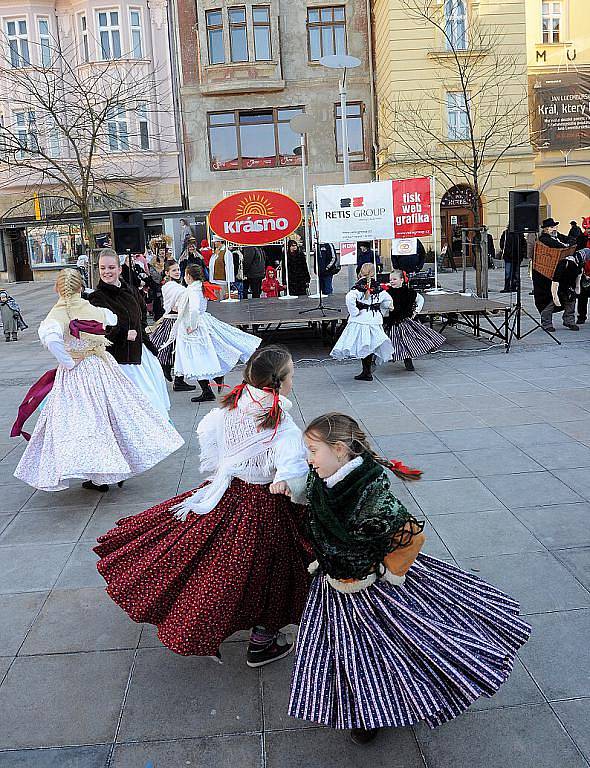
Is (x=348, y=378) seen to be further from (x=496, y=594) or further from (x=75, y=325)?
(x=496, y=594)

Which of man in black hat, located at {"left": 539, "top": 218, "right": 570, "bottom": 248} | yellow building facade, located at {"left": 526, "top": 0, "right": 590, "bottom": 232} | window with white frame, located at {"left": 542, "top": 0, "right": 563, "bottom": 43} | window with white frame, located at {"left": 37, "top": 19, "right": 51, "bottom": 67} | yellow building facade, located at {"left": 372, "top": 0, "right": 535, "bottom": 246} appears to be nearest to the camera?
man in black hat, located at {"left": 539, "top": 218, "right": 570, "bottom": 248}

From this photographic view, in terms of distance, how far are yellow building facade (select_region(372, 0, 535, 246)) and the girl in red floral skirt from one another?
2583cm

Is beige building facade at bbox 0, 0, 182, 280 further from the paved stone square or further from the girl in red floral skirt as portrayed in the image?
the girl in red floral skirt

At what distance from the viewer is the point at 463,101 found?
93.9 ft

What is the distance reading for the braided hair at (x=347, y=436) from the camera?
2816mm

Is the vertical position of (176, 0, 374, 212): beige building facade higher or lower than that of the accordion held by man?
higher

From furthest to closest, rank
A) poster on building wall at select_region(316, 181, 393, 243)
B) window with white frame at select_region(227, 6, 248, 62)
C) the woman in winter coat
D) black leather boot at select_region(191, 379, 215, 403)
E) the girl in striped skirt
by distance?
window with white frame at select_region(227, 6, 248, 62), the woman in winter coat, poster on building wall at select_region(316, 181, 393, 243), black leather boot at select_region(191, 379, 215, 403), the girl in striped skirt

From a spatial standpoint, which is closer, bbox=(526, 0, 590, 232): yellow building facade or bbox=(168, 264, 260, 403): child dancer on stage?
bbox=(168, 264, 260, 403): child dancer on stage

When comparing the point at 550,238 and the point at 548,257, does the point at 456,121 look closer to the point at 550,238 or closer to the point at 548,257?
the point at 550,238

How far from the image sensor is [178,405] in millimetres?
9477

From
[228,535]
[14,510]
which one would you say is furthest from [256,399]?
[14,510]

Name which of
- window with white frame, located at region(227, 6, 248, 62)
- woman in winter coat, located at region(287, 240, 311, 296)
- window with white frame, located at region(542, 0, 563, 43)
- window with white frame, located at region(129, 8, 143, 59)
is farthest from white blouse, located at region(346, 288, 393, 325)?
window with white frame, located at region(542, 0, 563, 43)

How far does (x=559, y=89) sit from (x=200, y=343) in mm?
26814

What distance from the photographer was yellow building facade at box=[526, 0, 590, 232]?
30.7 m
